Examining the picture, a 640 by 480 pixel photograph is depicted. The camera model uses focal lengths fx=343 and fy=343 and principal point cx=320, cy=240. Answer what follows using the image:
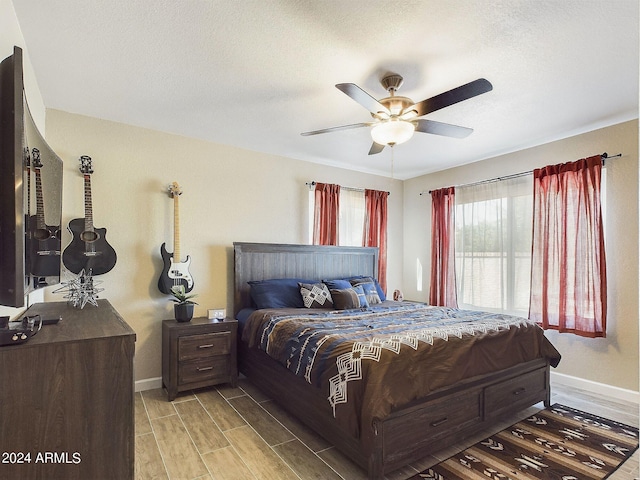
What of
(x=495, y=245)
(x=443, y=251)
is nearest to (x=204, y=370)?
(x=443, y=251)

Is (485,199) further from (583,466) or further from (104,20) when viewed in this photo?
(104,20)

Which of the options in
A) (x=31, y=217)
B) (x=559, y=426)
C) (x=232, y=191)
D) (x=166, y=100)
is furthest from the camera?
(x=232, y=191)

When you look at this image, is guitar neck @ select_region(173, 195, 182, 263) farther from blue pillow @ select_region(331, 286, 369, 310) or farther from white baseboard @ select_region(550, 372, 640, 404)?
white baseboard @ select_region(550, 372, 640, 404)

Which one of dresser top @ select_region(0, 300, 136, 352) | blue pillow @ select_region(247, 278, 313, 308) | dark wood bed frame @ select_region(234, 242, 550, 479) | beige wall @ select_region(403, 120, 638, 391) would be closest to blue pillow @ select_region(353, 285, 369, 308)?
blue pillow @ select_region(247, 278, 313, 308)

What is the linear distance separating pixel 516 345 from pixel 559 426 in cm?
67

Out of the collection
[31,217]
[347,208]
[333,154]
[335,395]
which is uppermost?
[333,154]

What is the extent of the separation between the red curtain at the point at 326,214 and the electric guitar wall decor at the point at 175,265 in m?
1.68

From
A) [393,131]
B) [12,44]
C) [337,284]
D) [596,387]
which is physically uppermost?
[12,44]

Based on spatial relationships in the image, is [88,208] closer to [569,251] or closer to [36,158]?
[36,158]

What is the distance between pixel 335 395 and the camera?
6.84 ft

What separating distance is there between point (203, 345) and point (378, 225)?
297 cm

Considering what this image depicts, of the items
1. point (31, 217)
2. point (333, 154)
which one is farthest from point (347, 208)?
point (31, 217)

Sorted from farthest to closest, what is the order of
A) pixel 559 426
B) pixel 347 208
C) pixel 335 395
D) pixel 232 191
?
pixel 347 208 < pixel 232 191 < pixel 559 426 < pixel 335 395

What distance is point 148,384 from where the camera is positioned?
335cm
